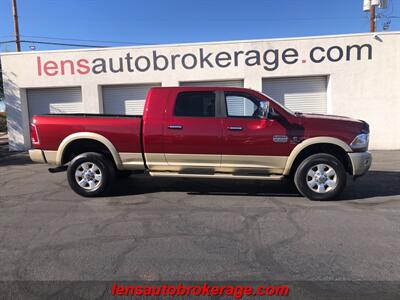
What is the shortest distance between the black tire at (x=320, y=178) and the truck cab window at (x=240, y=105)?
51.5 inches

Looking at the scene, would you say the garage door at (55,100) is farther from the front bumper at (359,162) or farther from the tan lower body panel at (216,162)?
the front bumper at (359,162)

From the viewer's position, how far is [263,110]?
5855mm

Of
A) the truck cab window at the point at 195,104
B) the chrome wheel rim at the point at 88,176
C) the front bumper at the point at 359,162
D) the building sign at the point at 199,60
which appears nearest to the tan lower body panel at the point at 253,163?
the truck cab window at the point at 195,104

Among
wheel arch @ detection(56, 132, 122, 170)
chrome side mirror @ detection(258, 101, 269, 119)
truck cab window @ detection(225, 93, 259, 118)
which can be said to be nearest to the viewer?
chrome side mirror @ detection(258, 101, 269, 119)

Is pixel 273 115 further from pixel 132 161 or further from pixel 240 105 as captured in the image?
pixel 132 161

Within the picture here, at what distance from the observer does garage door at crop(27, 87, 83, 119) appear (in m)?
13.8

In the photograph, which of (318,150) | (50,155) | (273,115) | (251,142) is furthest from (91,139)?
(318,150)

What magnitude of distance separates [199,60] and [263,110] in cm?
750

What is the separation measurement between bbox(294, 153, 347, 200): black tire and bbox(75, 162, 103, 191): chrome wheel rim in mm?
3631

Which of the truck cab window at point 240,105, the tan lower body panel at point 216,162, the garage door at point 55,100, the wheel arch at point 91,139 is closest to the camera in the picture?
the tan lower body panel at point 216,162

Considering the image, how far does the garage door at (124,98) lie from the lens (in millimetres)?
13531

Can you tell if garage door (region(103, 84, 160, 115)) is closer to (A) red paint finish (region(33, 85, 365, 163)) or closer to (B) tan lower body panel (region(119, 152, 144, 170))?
(A) red paint finish (region(33, 85, 365, 163))

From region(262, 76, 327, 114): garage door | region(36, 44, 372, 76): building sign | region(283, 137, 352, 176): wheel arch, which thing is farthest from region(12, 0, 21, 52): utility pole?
region(283, 137, 352, 176): wheel arch

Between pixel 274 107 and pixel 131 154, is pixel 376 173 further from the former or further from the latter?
pixel 131 154
